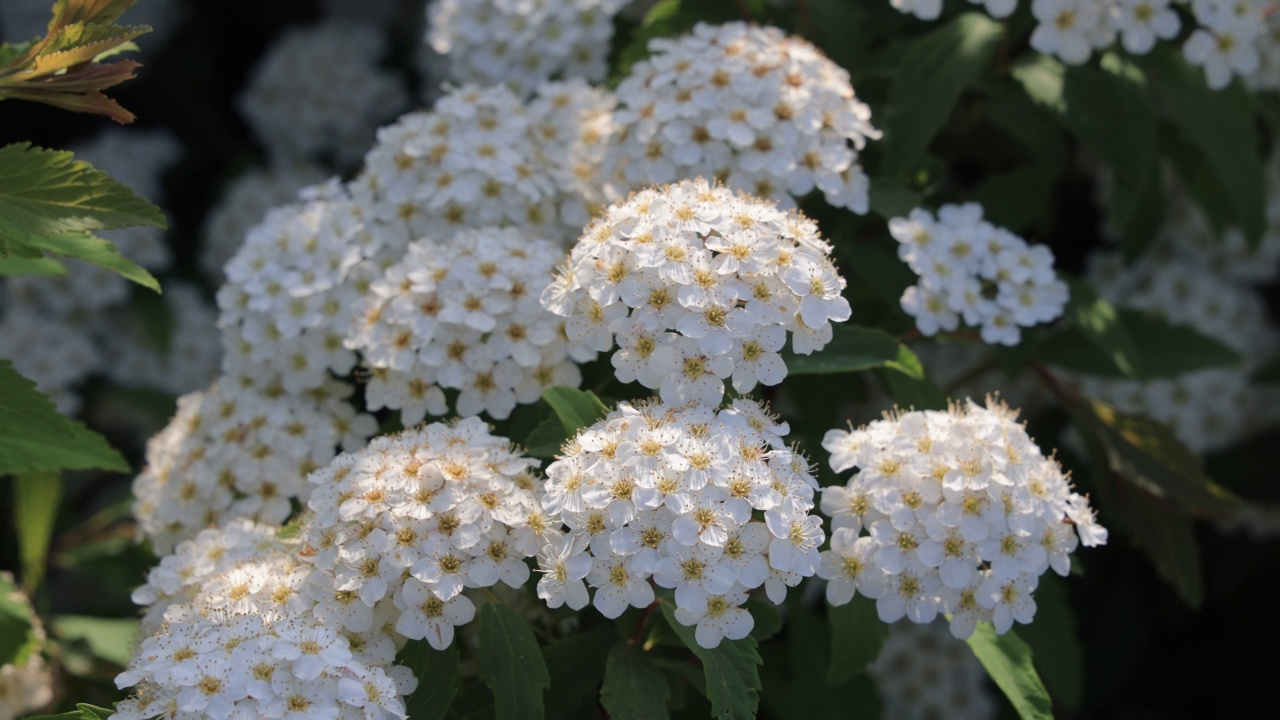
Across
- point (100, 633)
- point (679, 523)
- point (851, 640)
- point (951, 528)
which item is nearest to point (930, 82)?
point (951, 528)

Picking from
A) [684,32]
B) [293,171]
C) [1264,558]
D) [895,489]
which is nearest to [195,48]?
[293,171]

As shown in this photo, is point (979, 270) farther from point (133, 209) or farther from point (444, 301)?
point (133, 209)

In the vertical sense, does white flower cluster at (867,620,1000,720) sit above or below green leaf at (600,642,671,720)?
below

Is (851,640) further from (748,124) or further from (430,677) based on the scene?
(748,124)

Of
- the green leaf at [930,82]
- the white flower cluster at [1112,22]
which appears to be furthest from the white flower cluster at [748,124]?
the white flower cluster at [1112,22]

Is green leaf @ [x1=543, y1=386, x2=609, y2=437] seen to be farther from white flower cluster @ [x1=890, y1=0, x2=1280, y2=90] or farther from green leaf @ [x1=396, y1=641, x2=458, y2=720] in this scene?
white flower cluster @ [x1=890, y1=0, x2=1280, y2=90]

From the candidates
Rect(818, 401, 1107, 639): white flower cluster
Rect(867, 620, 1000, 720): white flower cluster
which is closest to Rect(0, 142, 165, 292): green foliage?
Rect(818, 401, 1107, 639): white flower cluster

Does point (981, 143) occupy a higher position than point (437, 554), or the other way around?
point (437, 554)

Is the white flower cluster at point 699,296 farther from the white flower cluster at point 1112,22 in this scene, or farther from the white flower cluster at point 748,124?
the white flower cluster at point 1112,22
